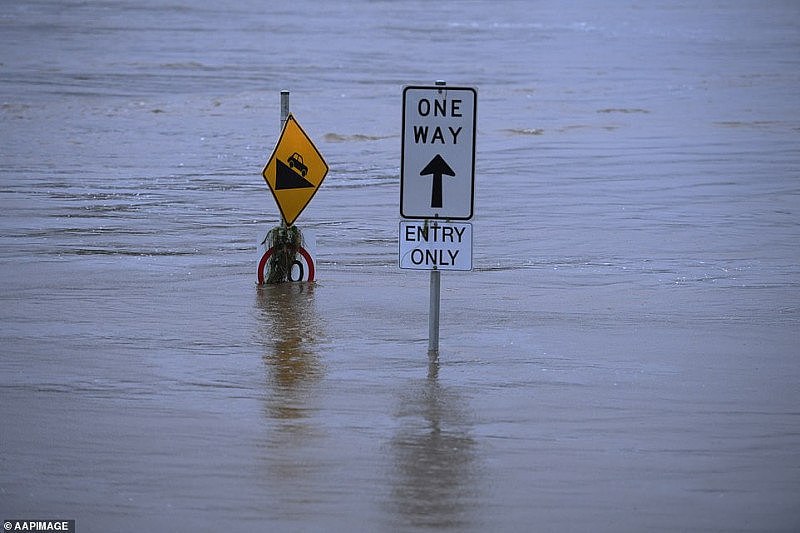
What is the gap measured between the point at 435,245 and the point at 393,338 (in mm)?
866

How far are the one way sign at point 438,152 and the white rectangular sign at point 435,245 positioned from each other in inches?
4.4

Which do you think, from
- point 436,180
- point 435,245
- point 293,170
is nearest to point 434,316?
point 435,245

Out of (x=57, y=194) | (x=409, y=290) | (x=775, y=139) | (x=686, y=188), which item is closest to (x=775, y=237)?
(x=686, y=188)

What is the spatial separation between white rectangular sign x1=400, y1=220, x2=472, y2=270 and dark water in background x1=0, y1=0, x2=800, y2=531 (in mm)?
590

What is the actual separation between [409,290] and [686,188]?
285 inches

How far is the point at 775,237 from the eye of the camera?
44.7 ft

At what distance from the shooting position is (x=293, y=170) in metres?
10.7

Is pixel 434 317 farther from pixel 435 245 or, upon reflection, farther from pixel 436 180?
pixel 436 180

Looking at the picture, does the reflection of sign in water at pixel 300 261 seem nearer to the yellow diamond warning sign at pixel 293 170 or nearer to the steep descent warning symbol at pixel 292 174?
the yellow diamond warning sign at pixel 293 170

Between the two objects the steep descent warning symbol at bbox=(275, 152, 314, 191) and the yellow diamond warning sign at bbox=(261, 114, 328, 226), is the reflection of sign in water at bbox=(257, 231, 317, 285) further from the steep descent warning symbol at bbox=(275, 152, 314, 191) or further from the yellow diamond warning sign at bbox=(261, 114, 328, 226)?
the steep descent warning symbol at bbox=(275, 152, 314, 191)

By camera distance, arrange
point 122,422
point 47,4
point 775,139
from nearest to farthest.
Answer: point 122,422 → point 775,139 → point 47,4

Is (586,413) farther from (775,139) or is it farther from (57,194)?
(775,139)

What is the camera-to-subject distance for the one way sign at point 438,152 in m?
8.37

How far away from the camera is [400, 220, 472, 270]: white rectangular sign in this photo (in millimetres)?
8586
